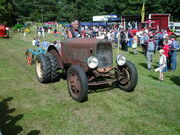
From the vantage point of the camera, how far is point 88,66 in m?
5.63

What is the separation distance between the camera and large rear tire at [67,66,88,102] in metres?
5.14

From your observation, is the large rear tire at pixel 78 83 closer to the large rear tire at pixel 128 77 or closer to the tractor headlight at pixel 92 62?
the tractor headlight at pixel 92 62

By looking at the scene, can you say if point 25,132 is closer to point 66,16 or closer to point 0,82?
point 0,82

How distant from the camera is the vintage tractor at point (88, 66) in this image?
5434 millimetres

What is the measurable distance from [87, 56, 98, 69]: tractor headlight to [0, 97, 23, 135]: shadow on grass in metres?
2.06

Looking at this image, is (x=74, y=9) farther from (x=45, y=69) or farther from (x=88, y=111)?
(x=88, y=111)

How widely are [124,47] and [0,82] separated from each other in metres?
11.6

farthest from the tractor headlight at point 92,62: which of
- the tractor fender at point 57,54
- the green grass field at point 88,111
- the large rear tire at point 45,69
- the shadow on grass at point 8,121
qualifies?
the shadow on grass at point 8,121

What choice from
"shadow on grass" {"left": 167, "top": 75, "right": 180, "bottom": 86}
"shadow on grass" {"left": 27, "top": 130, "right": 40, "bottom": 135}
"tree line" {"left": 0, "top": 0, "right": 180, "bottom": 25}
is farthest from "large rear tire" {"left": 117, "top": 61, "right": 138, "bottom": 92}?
"tree line" {"left": 0, "top": 0, "right": 180, "bottom": 25}

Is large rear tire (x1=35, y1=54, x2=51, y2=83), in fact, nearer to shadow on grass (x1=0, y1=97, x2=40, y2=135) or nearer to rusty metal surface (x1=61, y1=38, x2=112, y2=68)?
rusty metal surface (x1=61, y1=38, x2=112, y2=68)

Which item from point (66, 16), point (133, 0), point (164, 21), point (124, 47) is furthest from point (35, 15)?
point (124, 47)

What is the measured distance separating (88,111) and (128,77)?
1794 mm

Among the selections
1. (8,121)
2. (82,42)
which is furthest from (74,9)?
(8,121)

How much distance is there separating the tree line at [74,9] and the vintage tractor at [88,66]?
46489 mm
